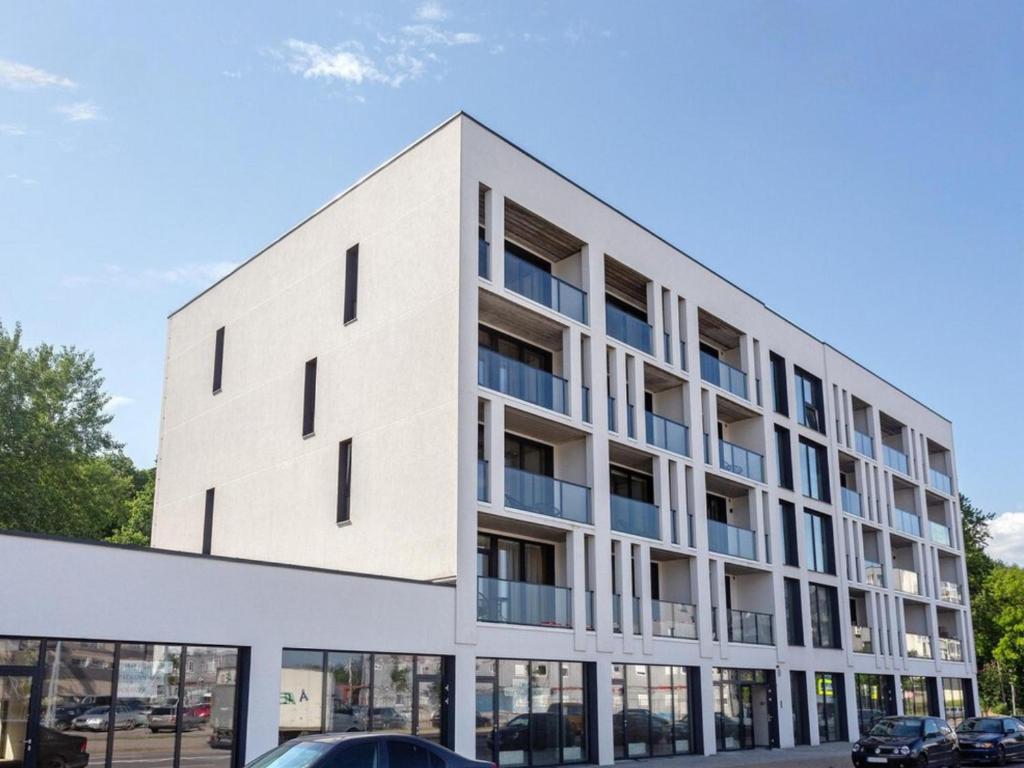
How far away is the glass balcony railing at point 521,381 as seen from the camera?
934 inches

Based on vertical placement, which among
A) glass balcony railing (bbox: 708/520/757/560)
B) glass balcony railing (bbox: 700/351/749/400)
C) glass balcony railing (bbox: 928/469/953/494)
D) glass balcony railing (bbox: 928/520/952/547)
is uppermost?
glass balcony railing (bbox: 700/351/749/400)

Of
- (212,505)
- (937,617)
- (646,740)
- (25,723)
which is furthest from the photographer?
(937,617)

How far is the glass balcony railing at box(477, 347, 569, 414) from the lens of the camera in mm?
23734

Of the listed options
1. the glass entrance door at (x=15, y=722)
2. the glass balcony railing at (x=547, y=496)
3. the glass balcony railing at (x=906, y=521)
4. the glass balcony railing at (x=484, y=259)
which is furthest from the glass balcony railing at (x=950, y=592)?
the glass entrance door at (x=15, y=722)

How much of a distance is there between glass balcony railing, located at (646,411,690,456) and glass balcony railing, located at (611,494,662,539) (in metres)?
1.90

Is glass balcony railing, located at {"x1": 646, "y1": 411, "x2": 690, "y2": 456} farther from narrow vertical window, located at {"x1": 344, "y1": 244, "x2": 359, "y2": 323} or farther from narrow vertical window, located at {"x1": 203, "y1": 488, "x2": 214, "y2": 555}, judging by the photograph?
narrow vertical window, located at {"x1": 203, "y1": 488, "x2": 214, "y2": 555}

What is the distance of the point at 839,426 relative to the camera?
1560 inches

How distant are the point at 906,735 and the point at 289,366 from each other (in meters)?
18.4

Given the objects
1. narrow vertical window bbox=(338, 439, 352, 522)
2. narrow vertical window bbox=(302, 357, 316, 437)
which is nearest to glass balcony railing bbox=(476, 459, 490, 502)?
narrow vertical window bbox=(338, 439, 352, 522)

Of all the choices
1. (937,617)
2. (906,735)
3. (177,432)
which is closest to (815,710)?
(906,735)

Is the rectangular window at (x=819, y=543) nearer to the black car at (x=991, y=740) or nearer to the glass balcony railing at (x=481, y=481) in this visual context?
the black car at (x=991, y=740)

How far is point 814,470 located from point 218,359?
21.6 m

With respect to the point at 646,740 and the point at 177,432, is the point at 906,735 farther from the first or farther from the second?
the point at 177,432

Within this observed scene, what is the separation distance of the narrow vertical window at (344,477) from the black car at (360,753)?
1310 cm
